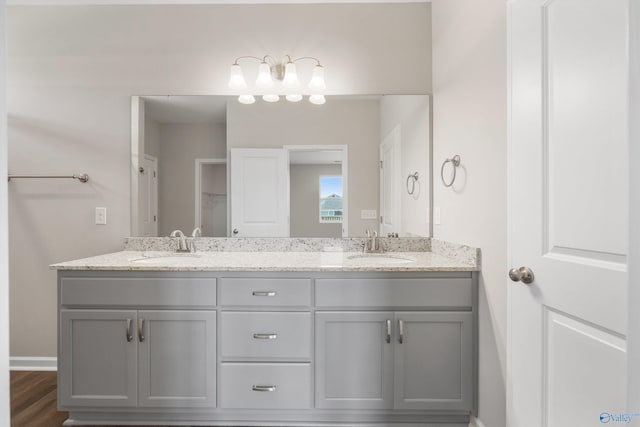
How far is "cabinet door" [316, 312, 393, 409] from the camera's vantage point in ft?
5.81

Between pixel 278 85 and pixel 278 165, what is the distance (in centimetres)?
54

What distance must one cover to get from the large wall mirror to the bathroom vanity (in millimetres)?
664

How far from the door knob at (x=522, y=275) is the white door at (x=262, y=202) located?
56.8 inches

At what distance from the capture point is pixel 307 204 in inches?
94.4

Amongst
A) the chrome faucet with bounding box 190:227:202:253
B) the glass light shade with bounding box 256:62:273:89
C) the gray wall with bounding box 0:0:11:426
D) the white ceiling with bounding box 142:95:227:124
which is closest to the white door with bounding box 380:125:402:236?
the glass light shade with bounding box 256:62:273:89

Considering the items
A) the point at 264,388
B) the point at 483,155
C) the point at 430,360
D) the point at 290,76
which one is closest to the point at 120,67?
the point at 290,76

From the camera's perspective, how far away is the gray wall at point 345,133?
2.42 m

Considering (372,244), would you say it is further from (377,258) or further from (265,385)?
(265,385)

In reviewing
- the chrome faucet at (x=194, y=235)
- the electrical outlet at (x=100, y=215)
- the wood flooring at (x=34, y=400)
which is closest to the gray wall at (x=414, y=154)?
the chrome faucet at (x=194, y=235)

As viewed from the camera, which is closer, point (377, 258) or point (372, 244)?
point (377, 258)

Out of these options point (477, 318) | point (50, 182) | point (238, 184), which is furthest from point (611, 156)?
point (50, 182)

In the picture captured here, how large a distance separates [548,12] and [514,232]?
0.77 m

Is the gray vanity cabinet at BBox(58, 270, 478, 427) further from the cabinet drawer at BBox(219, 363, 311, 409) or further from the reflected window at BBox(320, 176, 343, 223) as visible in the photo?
the reflected window at BBox(320, 176, 343, 223)

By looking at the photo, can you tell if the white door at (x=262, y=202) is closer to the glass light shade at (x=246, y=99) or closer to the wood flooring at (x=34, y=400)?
the glass light shade at (x=246, y=99)
